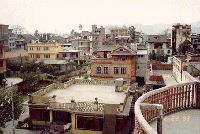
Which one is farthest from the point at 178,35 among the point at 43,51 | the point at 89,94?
the point at 89,94

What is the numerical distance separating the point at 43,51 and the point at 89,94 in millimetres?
37350

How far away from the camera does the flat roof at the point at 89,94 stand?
17781mm

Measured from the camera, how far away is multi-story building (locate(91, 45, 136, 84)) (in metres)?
32.6

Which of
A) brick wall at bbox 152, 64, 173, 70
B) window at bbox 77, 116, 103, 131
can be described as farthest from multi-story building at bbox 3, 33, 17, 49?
window at bbox 77, 116, 103, 131

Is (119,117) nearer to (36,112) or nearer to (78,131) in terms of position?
(78,131)

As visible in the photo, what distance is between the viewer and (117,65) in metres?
33.0

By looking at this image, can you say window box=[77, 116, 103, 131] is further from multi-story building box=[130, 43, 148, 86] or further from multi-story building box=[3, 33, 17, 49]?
multi-story building box=[3, 33, 17, 49]

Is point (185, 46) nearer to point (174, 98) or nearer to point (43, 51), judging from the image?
point (43, 51)

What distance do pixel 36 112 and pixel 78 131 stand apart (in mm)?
3860

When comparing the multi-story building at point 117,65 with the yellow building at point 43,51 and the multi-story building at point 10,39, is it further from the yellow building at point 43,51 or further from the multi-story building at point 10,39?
the multi-story building at point 10,39

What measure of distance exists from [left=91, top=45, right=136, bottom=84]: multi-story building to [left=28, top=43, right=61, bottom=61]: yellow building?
A: 2313 centimetres

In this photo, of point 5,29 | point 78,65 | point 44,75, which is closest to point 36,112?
point 44,75

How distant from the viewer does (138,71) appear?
33.8 m

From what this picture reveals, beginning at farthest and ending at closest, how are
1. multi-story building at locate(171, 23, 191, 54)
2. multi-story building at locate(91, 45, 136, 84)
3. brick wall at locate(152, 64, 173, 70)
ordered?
1. multi-story building at locate(171, 23, 191, 54)
2. brick wall at locate(152, 64, 173, 70)
3. multi-story building at locate(91, 45, 136, 84)
